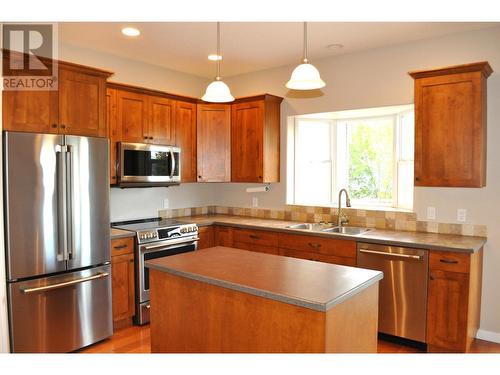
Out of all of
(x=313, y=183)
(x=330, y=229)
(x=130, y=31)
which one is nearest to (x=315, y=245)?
(x=330, y=229)

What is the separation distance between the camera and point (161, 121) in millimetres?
4156

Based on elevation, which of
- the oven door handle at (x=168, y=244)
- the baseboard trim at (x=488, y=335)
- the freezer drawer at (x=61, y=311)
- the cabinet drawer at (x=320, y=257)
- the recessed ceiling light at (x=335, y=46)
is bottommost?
the baseboard trim at (x=488, y=335)

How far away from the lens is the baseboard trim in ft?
10.7

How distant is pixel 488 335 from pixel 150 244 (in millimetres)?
3107

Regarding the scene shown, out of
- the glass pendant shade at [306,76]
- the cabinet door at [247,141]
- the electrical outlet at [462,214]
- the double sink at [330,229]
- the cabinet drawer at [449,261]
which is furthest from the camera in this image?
the cabinet door at [247,141]

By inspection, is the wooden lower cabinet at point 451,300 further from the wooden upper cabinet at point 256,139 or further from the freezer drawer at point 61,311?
the freezer drawer at point 61,311

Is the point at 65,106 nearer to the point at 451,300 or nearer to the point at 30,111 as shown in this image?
the point at 30,111

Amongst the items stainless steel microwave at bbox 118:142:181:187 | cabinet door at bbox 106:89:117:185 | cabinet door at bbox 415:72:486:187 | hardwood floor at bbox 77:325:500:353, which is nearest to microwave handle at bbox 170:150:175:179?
stainless steel microwave at bbox 118:142:181:187

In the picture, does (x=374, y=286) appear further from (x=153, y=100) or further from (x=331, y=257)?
(x=153, y=100)

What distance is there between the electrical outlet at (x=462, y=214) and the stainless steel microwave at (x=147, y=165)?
2.80m

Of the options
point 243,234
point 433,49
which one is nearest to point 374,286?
point 243,234

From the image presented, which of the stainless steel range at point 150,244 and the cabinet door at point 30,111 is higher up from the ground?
the cabinet door at point 30,111

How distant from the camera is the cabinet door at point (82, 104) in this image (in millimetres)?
2990

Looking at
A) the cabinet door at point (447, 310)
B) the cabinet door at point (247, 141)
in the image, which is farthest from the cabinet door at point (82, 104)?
the cabinet door at point (447, 310)
